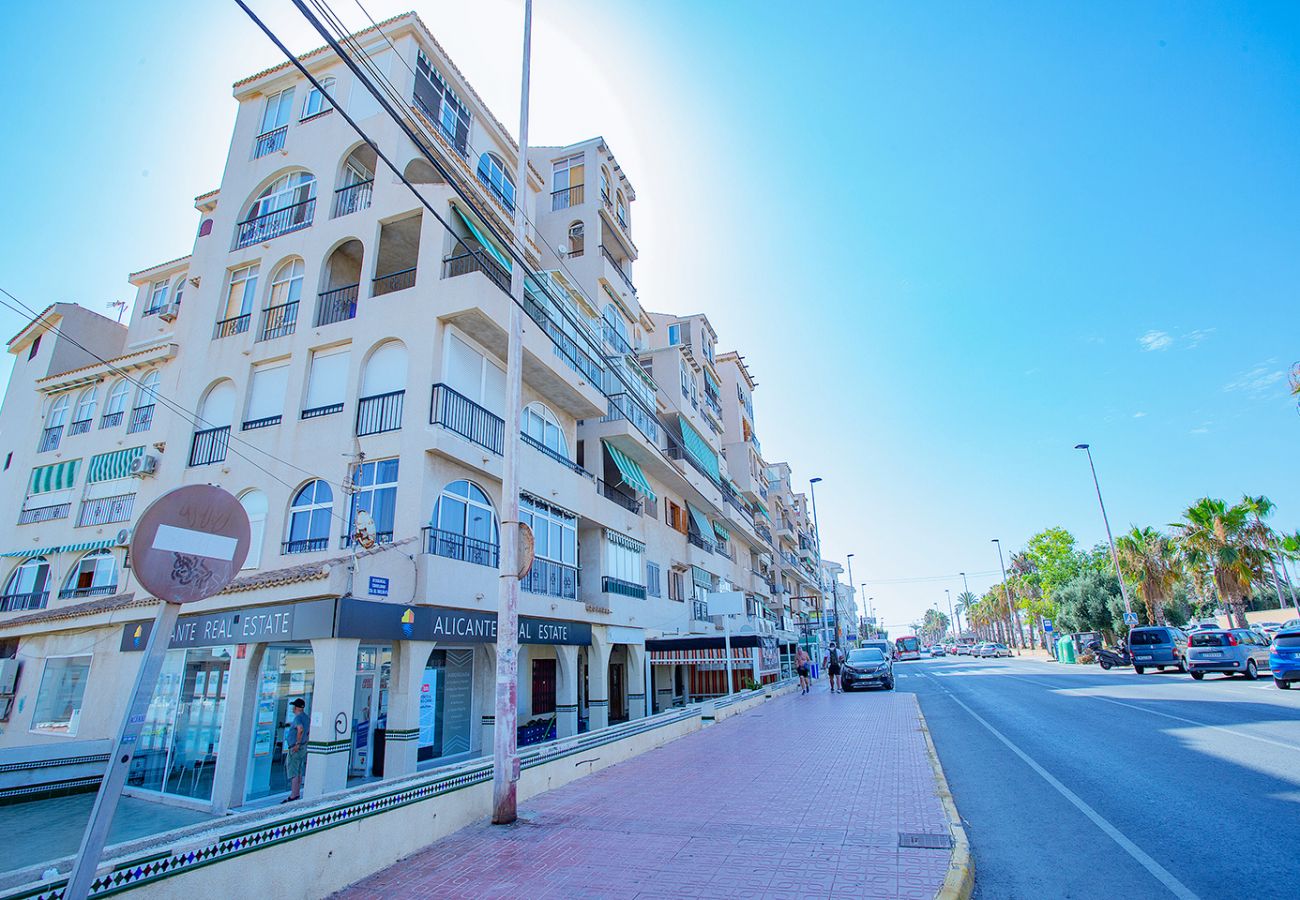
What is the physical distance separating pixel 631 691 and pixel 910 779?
45.4ft

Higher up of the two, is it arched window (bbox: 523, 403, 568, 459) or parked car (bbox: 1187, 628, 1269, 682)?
arched window (bbox: 523, 403, 568, 459)

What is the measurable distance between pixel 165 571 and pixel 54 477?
25.2 m

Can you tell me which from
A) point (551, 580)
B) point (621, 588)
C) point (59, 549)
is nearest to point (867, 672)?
point (621, 588)

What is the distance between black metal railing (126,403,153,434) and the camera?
20.1 m

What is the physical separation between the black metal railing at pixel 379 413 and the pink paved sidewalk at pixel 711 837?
8254 millimetres

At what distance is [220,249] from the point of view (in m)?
17.4

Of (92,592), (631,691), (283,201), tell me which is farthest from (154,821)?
(283,201)

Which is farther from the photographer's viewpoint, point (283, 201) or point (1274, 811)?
point (283, 201)

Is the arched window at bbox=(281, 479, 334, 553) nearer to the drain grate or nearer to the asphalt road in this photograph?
the drain grate

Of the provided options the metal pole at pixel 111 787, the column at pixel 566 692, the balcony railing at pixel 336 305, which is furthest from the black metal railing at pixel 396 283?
the metal pole at pixel 111 787

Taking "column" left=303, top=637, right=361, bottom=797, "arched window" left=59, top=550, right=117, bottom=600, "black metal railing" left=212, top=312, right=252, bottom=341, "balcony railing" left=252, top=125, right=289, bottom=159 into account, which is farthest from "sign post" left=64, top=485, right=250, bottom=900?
"arched window" left=59, top=550, right=117, bottom=600

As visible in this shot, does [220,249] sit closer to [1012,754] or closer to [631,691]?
[631,691]

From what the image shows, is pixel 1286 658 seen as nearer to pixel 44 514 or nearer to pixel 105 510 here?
pixel 105 510

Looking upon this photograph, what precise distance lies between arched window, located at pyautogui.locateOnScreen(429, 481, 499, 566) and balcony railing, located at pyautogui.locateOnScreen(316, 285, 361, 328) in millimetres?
5544
